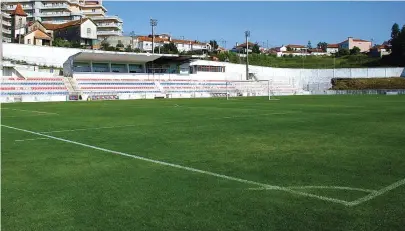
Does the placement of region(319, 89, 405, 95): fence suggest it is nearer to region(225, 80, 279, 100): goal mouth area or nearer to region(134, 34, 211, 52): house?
region(225, 80, 279, 100): goal mouth area

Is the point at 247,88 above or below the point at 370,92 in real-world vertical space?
above

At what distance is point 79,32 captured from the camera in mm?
95938

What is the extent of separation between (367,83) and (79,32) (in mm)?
65252

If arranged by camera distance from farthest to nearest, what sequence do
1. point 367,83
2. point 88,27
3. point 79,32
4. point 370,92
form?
point 88,27, point 79,32, point 367,83, point 370,92

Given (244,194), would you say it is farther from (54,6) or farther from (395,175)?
(54,6)

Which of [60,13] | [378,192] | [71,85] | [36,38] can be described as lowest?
[378,192]

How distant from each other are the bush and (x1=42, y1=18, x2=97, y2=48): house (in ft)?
188

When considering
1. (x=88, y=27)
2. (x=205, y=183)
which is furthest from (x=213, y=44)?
(x=205, y=183)

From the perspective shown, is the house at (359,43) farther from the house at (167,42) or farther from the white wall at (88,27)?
the white wall at (88,27)

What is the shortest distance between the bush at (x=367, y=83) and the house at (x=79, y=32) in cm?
5724

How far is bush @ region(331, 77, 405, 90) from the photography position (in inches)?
2736

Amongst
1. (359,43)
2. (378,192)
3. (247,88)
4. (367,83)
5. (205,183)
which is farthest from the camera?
(359,43)

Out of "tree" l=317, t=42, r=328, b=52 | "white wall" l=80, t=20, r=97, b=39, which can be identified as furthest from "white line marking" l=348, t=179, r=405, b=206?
"tree" l=317, t=42, r=328, b=52

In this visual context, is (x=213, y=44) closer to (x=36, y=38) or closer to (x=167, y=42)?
(x=167, y=42)
